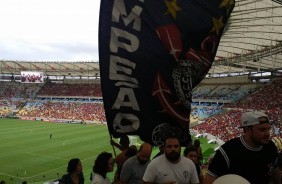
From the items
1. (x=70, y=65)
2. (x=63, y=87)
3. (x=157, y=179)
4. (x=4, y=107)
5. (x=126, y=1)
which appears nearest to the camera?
(x=157, y=179)

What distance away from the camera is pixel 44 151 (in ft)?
89.2

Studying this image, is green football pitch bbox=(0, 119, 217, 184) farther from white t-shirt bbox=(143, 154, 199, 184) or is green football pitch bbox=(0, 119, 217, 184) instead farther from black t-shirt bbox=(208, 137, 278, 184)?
black t-shirt bbox=(208, 137, 278, 184)

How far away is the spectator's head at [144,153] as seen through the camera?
14.1ft

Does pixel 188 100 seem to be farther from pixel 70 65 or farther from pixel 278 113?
pixel 70 65

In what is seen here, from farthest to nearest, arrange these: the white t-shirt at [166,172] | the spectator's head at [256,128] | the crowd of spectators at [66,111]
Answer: the crowd of spectators at [66,111], the white t-shirt at [166,172], the spectator's head at [256,128]

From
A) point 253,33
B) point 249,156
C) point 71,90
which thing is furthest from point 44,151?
point 71,90

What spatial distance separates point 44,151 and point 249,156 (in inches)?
1034

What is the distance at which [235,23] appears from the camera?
20844mm

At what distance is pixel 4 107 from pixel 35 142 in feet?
117

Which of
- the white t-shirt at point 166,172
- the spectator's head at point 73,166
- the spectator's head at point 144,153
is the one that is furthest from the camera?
the spectator's head at point 73,166

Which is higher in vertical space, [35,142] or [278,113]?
[278,113]

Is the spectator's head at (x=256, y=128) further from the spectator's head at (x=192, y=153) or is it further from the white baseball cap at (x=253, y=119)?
the spectator's head at (x=192, y=153)

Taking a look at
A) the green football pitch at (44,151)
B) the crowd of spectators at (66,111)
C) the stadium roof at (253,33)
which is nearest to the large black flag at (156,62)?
the stadium roof at (253,33)

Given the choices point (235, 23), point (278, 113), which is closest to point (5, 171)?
point (235, 23)
